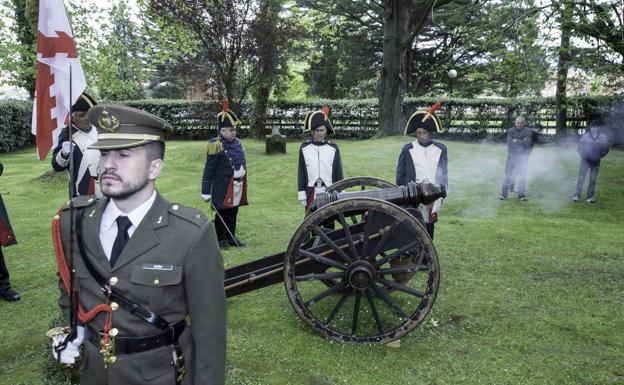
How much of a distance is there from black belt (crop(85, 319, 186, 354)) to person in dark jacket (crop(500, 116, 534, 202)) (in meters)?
9.45

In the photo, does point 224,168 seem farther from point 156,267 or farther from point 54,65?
point 156,267

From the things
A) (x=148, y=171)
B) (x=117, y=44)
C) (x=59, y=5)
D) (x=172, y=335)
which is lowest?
(x=172, y=335)

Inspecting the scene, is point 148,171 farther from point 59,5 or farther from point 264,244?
point 264,244

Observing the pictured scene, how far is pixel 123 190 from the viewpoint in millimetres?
1723

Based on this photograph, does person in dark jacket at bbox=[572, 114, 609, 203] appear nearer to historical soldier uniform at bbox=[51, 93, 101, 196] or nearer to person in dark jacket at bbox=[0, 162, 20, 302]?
historical soldier uniform at bbox=[51, 93, 101, 196]

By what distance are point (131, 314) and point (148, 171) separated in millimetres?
529

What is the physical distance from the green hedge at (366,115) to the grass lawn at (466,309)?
7707mm

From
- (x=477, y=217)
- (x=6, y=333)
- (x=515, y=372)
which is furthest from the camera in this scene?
(x=477, y=217)

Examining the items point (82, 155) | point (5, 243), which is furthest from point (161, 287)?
point (5, 243)

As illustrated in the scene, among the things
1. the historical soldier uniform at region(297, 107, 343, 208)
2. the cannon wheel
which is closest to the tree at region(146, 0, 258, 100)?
the historical soldier uniform at region(297, 107, 343, 208)

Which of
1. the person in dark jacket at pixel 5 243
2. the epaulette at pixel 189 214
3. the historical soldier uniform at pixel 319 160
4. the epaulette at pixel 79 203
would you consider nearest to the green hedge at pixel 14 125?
the person in dark jacket at pixel 5 243

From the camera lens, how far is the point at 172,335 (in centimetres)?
185

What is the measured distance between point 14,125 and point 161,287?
70.0 feet

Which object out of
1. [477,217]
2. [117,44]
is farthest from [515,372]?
[117,44]
